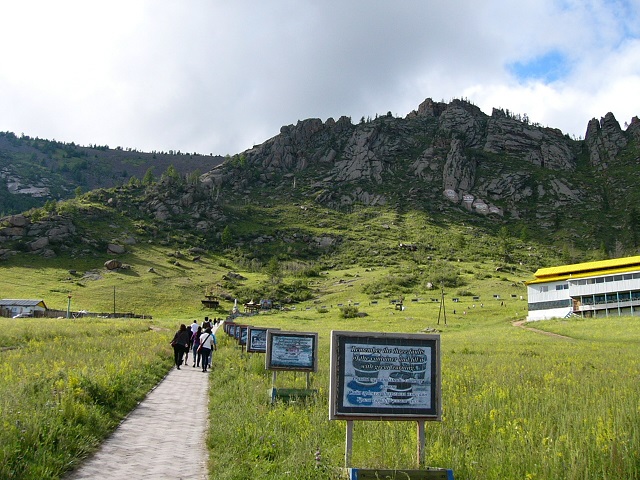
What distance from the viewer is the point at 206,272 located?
117438 millimetres

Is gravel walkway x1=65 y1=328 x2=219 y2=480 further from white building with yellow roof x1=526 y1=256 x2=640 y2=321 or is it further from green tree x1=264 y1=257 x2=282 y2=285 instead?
green tree x1=264 y1=257 x2=282 y2=285

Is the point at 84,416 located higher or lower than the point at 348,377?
lower

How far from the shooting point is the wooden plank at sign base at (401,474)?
5590 mm

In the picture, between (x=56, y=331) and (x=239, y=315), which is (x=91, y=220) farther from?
(x=56, y=331)

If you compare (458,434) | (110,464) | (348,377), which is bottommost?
(110,464)

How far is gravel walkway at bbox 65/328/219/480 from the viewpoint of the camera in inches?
281

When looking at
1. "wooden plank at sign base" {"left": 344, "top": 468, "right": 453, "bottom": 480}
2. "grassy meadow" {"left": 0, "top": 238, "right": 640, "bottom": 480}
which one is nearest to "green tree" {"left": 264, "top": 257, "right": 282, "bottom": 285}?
"grassy meadow" {"left": 0, "top": 238, "right": 640, "bottom": 480}

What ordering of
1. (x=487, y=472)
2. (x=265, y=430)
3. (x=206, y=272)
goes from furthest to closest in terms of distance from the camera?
(x=206, y=272)
(x=265, y=430)
(x=487, y=472)

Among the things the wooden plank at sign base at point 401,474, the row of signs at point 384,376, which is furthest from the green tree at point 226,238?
the wooden plank at sign base at point 401,474

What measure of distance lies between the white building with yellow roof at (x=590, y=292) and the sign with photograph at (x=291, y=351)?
177ft

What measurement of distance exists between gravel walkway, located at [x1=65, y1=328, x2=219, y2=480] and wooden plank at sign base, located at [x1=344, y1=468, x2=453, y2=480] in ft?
8.25

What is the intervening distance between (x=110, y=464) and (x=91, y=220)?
14617 centimetres

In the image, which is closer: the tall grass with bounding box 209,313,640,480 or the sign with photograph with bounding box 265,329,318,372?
the tall grass with bounding box 209,313,640,480

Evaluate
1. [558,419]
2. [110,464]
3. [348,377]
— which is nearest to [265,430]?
[110,464]
